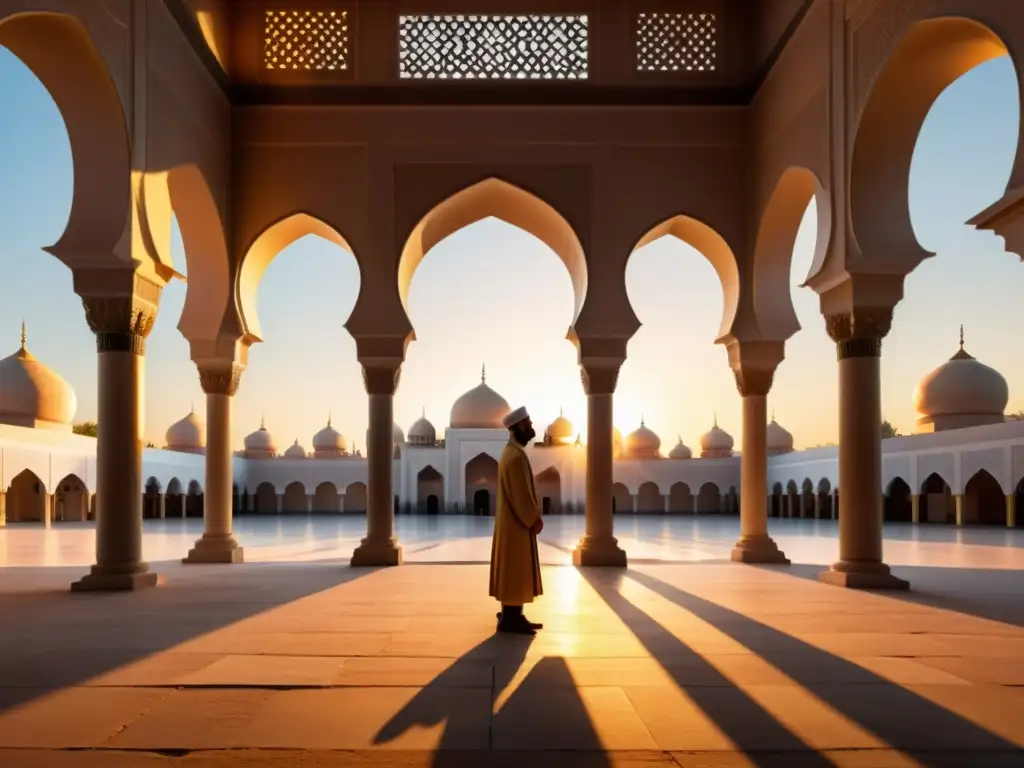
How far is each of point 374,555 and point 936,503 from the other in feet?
77.1

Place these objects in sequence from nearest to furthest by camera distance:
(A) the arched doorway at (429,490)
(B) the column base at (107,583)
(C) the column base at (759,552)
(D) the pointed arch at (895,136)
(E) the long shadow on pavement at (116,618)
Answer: (E) the long shadow on pavement at (116,618) → (D) the pointed arch at (895,136) → (B) the column base at (107,583) → (C) the column base at (759,552) → (A) the arched doorway at (429,490)

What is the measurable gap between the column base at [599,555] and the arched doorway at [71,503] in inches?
900

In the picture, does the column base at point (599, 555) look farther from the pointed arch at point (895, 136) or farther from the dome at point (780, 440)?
the dome at point (780, 440)

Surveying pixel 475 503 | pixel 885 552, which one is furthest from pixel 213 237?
pixel 475 503

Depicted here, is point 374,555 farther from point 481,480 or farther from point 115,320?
point 481,480

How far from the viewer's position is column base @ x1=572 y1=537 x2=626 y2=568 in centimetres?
1009

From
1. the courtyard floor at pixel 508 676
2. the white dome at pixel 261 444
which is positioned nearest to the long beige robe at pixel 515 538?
the courtyard floor at pixel 508 676

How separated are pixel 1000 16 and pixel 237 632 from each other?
5547mm

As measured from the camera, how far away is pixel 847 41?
795cm

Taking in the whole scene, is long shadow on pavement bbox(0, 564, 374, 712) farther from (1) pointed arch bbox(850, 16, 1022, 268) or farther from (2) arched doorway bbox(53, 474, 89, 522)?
(2) arched doorway bbox(53, 474, 89, 522)

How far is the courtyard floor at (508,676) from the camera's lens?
10.5 feet

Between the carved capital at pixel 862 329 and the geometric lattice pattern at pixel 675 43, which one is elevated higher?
the geometric lattice pattern at pixel 675 43

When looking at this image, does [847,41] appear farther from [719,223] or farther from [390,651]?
[390,651]

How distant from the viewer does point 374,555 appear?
33.4 ft
